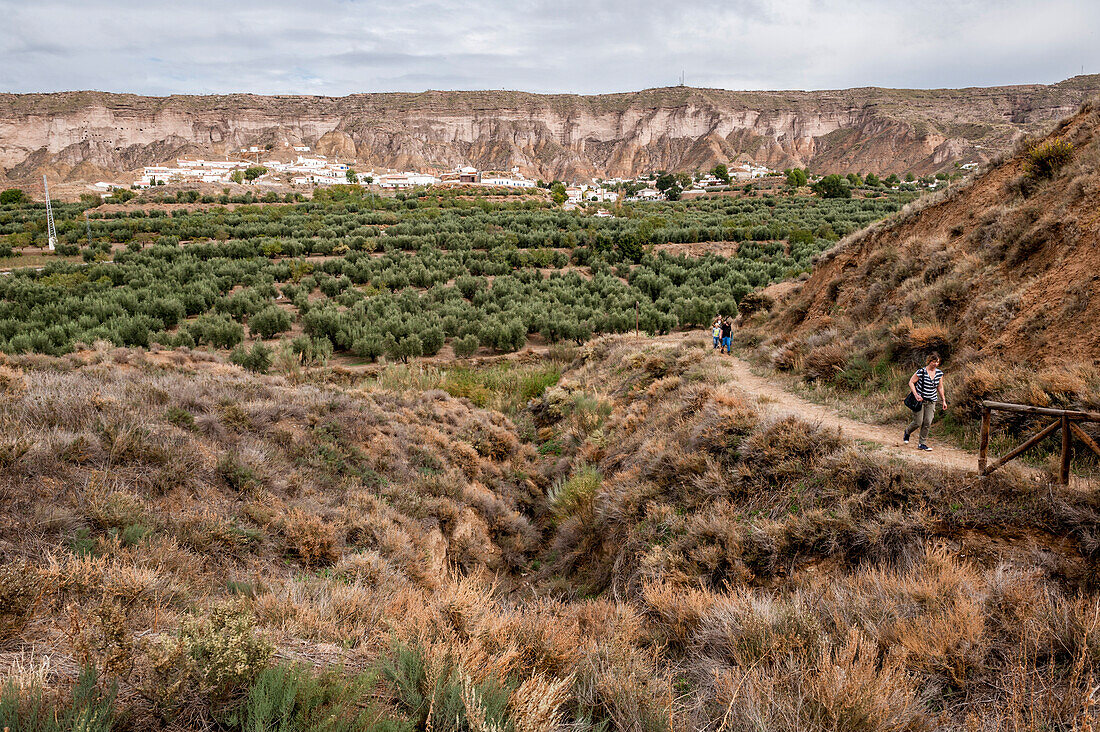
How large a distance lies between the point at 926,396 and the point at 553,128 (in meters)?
165

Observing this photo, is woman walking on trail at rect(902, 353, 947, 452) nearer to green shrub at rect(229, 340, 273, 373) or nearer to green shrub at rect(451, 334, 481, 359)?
green shrub at rect(451, 334, 481, 359)

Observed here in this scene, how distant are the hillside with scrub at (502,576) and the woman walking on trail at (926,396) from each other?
84 cm

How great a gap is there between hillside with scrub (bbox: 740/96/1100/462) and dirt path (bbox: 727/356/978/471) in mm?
426

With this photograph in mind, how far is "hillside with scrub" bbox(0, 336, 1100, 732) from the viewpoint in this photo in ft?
9.07

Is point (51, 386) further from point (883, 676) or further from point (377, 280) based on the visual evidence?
point (377, 280)

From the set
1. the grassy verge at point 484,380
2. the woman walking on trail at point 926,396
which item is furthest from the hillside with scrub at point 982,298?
the grassy verge at point 484,380

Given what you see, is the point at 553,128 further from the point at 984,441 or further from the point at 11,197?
the point at 984,441

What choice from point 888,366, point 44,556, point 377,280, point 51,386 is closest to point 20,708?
point 44,556

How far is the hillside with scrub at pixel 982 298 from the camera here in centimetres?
696

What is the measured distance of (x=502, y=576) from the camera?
24.1 ft

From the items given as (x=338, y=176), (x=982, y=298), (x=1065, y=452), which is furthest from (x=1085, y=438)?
(x=338, y=176)

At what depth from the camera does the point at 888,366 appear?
367 inches

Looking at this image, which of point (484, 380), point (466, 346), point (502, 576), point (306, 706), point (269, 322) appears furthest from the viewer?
point (269, 322)

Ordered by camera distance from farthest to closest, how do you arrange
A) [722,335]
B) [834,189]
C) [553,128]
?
[553,128]
[834,189]
[722,335]
